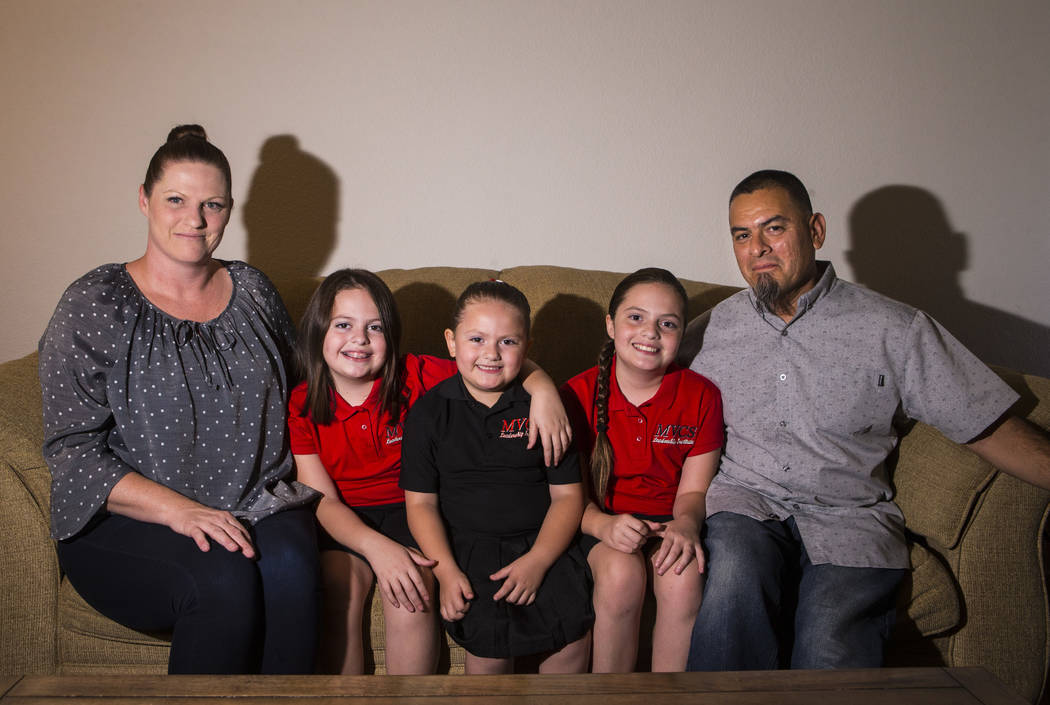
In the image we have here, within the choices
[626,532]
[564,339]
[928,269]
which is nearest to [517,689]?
[626,532]

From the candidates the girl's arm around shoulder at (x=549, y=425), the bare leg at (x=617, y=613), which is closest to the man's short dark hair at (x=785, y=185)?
the girl's arm around shoulder at (x=549, y=425)

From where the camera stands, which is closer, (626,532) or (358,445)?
(626,532)

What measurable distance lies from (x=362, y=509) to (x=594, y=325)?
2.70 ft

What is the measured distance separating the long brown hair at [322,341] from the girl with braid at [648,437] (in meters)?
0.42

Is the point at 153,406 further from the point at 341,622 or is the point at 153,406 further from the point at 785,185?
the point at 785,185

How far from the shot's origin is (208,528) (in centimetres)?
148

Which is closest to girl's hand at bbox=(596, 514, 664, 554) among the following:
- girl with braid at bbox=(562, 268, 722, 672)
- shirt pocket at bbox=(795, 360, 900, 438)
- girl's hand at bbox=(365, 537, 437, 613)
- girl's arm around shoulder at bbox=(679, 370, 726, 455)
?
girl with braid at bbox=(562, 268, 722, 672)

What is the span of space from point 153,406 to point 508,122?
137cm

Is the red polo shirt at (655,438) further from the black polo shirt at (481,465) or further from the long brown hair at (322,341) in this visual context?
the long brown hair at (322,341)

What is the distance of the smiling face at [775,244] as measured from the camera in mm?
1729

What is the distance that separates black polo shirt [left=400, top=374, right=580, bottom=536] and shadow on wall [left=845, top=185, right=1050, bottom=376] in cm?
148

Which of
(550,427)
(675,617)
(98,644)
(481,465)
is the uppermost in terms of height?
(550,427)

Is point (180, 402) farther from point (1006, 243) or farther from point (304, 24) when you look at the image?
point (1006, 243)

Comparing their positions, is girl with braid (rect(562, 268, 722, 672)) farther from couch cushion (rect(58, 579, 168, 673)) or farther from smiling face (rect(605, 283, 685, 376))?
couch cushion (rect(58, 579, 168, 673))
